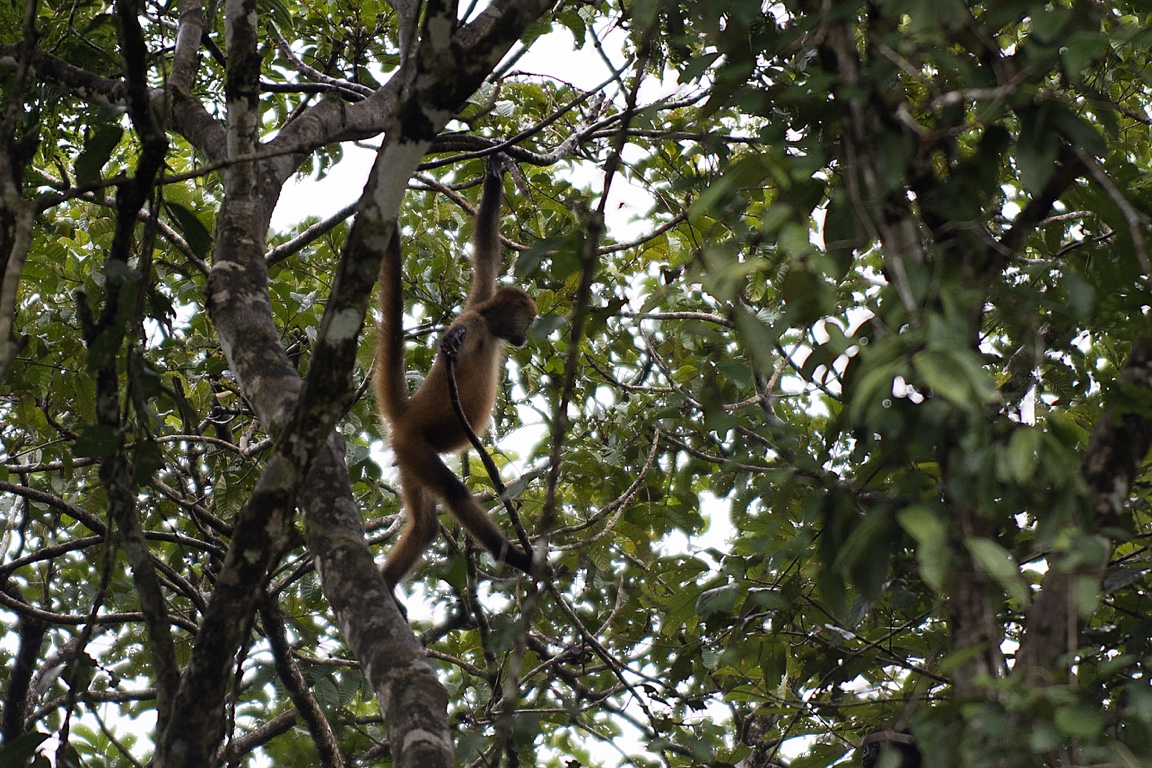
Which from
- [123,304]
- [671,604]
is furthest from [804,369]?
[123,304]

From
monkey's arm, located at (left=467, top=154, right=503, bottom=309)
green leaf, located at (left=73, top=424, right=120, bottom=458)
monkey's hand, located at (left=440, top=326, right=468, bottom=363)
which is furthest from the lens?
monkey's arm, located at (left=467, top=154, right=503, bottom=309)

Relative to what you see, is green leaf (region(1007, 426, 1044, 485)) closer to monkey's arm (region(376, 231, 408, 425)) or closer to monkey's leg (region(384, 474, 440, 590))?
monkey's arm (region(376, 231, 408, 425))

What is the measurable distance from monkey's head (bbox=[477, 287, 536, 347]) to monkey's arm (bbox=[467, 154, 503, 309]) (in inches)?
7.5

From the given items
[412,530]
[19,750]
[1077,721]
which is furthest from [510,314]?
[1077,721]

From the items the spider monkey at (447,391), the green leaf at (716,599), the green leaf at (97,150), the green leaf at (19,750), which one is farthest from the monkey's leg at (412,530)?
the green leaf at (97,150)

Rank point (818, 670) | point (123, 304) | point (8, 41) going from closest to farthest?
point (123, 304) < point (818, 670) < point (8, 41)

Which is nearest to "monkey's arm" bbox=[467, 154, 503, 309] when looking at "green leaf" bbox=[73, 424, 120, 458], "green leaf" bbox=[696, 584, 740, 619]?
"green leaf" bbox=[696, 584, 740, 619]

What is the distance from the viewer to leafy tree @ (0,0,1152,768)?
202 cm

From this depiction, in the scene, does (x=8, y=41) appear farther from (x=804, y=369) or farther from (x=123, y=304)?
(x=804, y=369)

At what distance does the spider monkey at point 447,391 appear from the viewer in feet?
19.3

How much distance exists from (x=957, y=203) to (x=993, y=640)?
1022 mm

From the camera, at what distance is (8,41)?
5105 mm

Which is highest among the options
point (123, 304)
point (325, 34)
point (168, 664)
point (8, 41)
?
point (325, 34)

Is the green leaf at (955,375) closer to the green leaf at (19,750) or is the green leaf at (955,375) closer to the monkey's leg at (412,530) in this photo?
the green leaf at (19,750)
